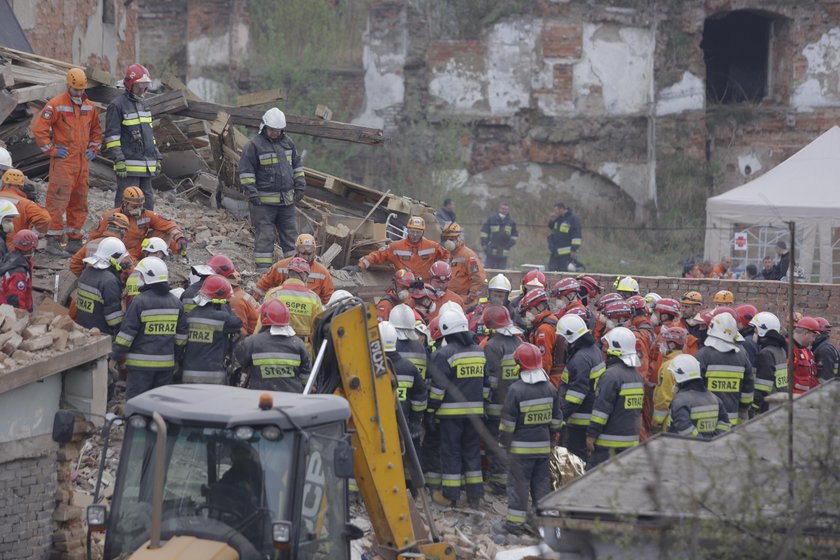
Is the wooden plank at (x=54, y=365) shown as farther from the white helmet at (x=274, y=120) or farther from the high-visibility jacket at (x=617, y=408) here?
the white helmet at (x=274, y=120)

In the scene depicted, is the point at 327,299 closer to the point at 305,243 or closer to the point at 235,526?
the point at 305,243

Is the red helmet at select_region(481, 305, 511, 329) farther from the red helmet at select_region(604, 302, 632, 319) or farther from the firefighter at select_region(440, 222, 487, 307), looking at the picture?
the firefighter at select_region(440, 222, 487, 307)

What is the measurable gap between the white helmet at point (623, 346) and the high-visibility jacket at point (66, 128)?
612 centimetres

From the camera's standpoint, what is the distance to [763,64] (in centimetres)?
2784

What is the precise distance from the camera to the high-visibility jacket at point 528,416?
1049 centimetres


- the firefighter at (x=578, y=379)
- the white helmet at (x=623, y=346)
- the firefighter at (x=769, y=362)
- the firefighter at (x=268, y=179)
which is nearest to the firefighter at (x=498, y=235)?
the firefighter at (x=268, y=179)

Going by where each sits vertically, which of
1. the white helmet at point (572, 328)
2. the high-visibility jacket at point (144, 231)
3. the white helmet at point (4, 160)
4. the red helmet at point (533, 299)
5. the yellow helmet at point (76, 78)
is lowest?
the white helmet at point (572, 328)

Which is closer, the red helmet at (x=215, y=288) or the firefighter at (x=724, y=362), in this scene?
the red helmet at (x=215, y=288)

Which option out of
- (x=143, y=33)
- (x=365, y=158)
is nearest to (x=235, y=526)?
(x=365, y=158)

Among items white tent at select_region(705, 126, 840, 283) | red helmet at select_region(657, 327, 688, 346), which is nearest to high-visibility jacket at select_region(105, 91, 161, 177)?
red helmet at select_region(657, 327, 688, 346)

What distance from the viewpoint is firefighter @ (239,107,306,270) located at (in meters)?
13.8

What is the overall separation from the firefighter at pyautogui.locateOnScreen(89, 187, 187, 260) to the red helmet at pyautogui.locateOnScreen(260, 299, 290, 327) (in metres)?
2.96

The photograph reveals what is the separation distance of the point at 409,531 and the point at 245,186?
21.4 feet

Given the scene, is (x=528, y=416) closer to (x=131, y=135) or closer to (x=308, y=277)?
(x=308, y=277)
